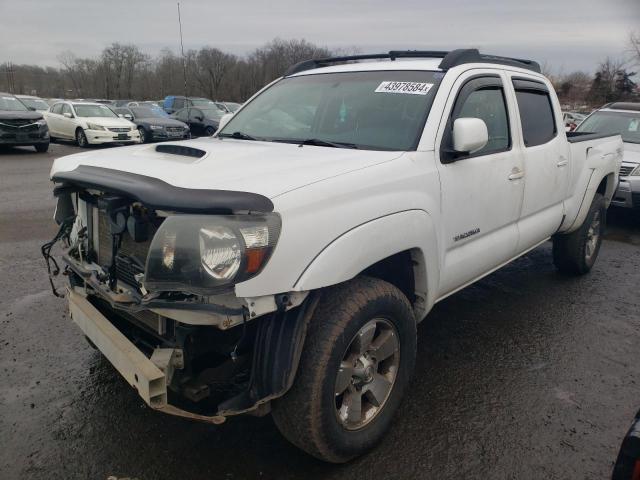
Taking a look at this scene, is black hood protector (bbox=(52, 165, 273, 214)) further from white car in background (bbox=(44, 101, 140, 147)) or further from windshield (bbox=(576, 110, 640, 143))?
white car in background (bbox=(44, 101, 140, 147))

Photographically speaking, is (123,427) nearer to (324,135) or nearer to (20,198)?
(324,135)

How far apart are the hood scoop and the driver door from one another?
4.32ft

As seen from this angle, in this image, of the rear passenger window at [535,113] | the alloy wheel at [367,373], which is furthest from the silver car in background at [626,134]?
the alloy wheel at [367,373]

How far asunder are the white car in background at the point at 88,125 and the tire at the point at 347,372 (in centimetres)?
1599

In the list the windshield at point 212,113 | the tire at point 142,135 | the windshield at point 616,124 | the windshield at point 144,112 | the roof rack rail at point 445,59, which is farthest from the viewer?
the windshield at point 212,113

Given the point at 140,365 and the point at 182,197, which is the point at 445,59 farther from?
the point at 140,365

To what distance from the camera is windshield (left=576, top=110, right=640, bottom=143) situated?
8.73 m

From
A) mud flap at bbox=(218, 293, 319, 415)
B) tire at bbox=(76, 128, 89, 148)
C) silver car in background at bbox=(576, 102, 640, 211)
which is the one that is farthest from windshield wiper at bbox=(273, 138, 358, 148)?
tire at bbox=(76, 128, 89, 148)

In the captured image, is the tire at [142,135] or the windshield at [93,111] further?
the tire at [142,135]

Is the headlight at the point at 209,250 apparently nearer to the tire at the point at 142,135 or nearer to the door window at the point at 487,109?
the door window at the point at 487,109

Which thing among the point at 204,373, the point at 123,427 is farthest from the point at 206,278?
the point at 123,427

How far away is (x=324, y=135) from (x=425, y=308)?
122 cm

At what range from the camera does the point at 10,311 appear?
13.6 feet

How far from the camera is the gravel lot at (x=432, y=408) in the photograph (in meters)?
2.53
